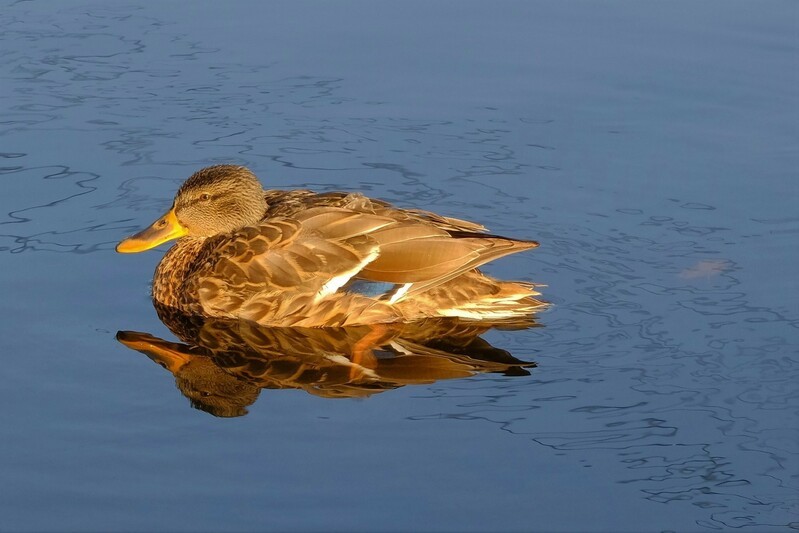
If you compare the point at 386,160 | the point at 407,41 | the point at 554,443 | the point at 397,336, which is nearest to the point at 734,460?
the point at 554,443

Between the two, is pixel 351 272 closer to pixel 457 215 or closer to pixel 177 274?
pixel 177 274

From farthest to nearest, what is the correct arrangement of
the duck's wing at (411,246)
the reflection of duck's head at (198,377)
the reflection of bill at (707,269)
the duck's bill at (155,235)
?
the duck's bill at (155,235)
the reflection of bill at (707,269)
the duck's wing at (411,246)
the reflection of duck's head at (198,377)

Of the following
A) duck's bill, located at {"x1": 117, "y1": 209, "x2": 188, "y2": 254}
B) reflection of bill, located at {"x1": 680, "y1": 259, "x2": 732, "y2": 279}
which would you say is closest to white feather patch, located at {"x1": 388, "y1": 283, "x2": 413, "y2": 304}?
duck's bill, located at {"x1": 117, "y1": 209, "x2": 188, "y2": 254}

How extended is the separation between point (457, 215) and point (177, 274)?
82.9 inches

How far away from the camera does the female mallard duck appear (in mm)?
8234

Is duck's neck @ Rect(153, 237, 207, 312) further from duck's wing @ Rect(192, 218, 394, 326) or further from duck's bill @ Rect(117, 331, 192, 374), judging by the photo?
duck's bill @ Rect(117, 331, 192, 374)

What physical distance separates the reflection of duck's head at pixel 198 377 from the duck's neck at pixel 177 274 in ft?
1.78

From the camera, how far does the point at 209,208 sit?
882 cm

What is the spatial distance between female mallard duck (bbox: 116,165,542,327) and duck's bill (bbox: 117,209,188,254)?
1.03 feet

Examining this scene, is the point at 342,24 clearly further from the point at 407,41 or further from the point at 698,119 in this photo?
the point at 698,119

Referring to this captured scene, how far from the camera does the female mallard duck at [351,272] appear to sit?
324 inches

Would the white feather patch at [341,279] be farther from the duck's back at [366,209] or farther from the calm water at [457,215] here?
the calm water at [457,215]

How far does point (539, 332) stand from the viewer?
7891 mm

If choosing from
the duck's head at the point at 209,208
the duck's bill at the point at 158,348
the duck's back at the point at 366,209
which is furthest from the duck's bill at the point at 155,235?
the duck's bill at the point at 158,348
